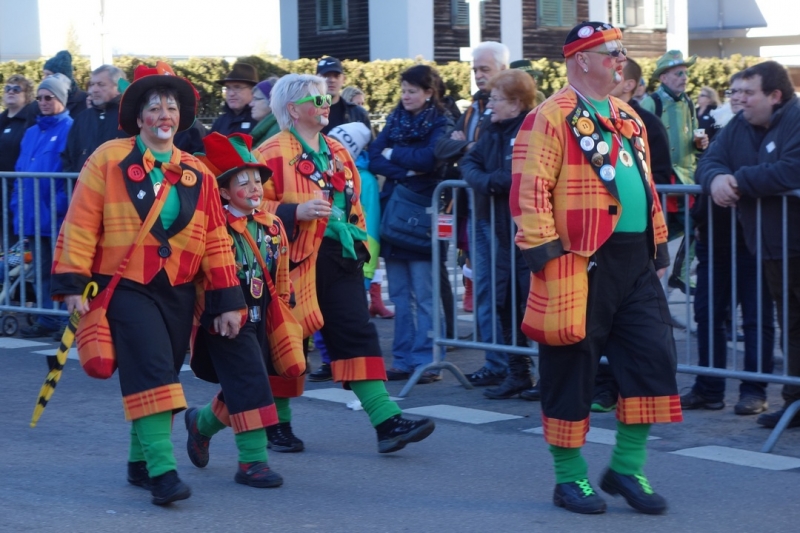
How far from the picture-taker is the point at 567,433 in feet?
16.8

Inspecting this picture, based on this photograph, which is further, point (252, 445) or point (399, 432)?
point (399, 432)

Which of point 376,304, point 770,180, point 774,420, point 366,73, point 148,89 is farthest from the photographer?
point 366,73

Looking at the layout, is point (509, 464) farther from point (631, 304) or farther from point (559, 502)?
point (631, 304)

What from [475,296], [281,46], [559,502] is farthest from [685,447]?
[281,46]

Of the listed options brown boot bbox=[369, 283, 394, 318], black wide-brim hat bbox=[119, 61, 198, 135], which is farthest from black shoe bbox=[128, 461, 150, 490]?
brown boot bbox=[369, 283, 394, 318]

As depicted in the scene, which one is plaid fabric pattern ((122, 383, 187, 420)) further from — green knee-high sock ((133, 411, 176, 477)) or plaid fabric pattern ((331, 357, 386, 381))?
plaid fabric pattern ((331, 357, 386, 381))

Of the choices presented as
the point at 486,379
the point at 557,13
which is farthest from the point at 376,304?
the point at 557,13

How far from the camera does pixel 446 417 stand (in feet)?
23.3

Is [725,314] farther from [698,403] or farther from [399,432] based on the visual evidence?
[399,432]

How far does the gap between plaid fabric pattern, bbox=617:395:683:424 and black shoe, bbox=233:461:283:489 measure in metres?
1.55

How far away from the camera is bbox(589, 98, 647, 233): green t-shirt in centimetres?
508

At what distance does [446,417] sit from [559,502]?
1952 mm

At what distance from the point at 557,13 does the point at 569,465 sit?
3595 centimetres

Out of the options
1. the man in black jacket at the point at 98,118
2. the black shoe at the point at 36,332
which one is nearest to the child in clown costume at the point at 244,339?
the man in black jacket at the point at 98,118
